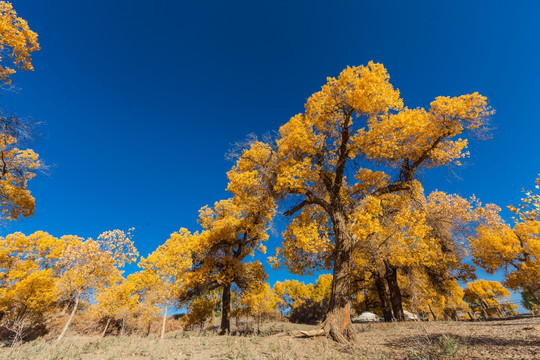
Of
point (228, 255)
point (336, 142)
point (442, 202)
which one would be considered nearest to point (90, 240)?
point (228, 255)

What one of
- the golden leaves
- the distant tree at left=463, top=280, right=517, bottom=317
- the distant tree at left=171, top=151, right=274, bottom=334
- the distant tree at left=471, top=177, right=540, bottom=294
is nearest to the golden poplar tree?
the distant tree at left=171, top=151, right=274, bottom=334

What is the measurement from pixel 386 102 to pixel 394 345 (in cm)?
723

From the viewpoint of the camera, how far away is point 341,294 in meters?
6.96

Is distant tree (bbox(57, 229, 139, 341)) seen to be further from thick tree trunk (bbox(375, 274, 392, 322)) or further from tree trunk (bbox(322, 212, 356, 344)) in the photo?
thick tree trunk (bbox(375, 274, 392, 322))

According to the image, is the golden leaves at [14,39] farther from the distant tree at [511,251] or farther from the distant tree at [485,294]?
the distant tree at [485,294]

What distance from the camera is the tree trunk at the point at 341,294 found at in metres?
6.51

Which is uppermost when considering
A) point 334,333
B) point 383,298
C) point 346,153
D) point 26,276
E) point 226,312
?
point 346,153

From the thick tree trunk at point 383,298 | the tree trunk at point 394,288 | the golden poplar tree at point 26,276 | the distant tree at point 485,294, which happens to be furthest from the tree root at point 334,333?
the distant tree at point 485,294

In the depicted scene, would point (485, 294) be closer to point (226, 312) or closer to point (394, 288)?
point (394, 288)

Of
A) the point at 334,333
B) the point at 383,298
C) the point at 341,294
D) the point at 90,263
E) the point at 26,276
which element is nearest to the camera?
the point at 334,333

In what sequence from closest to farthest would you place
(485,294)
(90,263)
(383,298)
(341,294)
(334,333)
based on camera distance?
(334,333)
(341,294)
(90,263)
(383,298)
(485,294)

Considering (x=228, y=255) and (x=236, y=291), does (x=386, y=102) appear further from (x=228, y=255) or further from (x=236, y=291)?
(x=236, y=291)

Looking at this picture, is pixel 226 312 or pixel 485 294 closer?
pixel 226 312

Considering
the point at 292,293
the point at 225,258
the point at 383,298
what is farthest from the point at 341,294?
the point at 292,293
